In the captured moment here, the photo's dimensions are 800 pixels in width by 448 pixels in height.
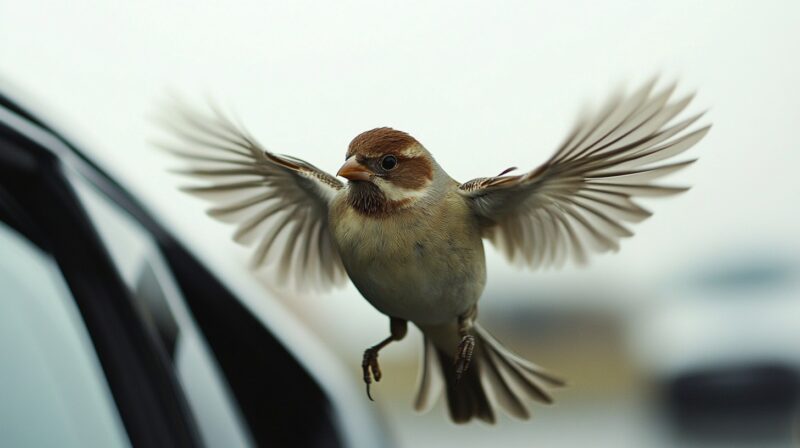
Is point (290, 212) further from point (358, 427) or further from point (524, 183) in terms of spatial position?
point (358, 427)

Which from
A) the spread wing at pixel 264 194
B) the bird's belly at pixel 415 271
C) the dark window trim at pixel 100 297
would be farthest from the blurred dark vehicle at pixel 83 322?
the bird's belly at pixel 415 271

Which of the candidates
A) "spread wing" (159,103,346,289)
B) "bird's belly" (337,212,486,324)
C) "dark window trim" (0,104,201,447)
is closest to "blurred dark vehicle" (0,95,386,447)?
"dark window trim" (0,104,201,447)

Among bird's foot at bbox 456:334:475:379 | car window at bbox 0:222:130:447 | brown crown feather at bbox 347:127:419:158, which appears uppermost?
car window at bbox 0:222:130:447

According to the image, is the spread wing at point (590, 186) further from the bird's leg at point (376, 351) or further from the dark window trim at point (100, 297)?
the dark window trim at point (100, 297)

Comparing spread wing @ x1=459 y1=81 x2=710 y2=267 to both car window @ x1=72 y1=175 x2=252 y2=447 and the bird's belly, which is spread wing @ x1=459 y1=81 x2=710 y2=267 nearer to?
the bird's belly

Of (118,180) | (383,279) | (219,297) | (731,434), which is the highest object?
(118,180)

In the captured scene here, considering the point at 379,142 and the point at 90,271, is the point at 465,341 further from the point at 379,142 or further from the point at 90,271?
the point at 90,271

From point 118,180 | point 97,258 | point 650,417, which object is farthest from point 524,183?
point 650,417
